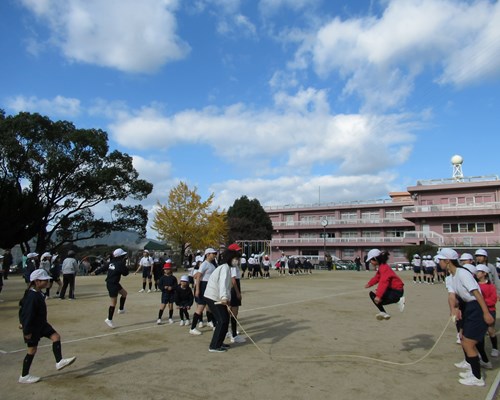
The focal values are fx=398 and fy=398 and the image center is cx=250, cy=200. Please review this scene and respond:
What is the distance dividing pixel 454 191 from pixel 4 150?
1770 inches

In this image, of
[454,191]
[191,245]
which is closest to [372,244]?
[454,191]

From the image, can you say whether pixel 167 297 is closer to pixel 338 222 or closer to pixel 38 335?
pixel 38 335

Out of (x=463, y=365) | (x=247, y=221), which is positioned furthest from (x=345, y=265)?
(x=463, y=365)

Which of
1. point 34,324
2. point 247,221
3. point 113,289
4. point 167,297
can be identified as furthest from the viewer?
point 247,221

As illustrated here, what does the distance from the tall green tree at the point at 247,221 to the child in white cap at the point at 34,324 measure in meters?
49.1

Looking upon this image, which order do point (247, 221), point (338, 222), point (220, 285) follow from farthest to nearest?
point (338, 222), point (247, 221), point (220, 285)

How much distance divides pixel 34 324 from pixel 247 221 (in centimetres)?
5120

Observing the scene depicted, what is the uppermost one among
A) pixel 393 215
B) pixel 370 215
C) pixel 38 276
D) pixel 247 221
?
pixel 370 215

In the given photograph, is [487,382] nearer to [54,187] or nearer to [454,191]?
[54,187]

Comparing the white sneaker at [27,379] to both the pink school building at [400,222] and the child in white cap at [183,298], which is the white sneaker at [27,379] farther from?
the pink school building at [400,222]

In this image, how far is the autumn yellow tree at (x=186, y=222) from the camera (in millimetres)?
41406

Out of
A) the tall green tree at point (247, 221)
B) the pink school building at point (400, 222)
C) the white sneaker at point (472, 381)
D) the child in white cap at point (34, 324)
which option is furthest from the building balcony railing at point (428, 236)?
the child in white cap at point (34, 324)

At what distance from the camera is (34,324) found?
536 centimetres

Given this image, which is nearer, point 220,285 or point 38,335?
point 38,335
